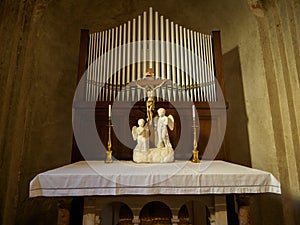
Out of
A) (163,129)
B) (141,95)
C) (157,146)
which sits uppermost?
(141,95)

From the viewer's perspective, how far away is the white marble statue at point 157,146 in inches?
96.2

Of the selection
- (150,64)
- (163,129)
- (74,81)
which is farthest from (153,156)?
(74,81)

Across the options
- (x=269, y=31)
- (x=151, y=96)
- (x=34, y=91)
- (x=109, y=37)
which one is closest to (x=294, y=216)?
(x=151, y=96)

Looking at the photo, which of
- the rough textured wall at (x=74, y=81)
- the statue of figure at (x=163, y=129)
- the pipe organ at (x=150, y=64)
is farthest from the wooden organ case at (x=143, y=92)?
the rough textured wall at (x=74, y=81)

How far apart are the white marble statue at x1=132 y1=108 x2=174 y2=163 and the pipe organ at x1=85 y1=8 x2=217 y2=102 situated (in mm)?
486

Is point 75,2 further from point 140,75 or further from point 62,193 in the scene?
point 62,193

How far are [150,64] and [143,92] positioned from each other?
38cm

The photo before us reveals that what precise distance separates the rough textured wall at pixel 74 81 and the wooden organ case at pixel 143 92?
0.77 m

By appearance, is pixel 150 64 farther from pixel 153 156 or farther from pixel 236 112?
pixel 236 112

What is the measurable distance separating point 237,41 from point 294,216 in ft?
8.77

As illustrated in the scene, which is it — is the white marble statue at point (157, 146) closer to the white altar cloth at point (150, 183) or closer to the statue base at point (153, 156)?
the statue base at point (153, 156)

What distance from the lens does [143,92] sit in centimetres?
292

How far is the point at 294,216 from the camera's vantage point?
107 inches

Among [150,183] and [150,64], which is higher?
[150,64]
